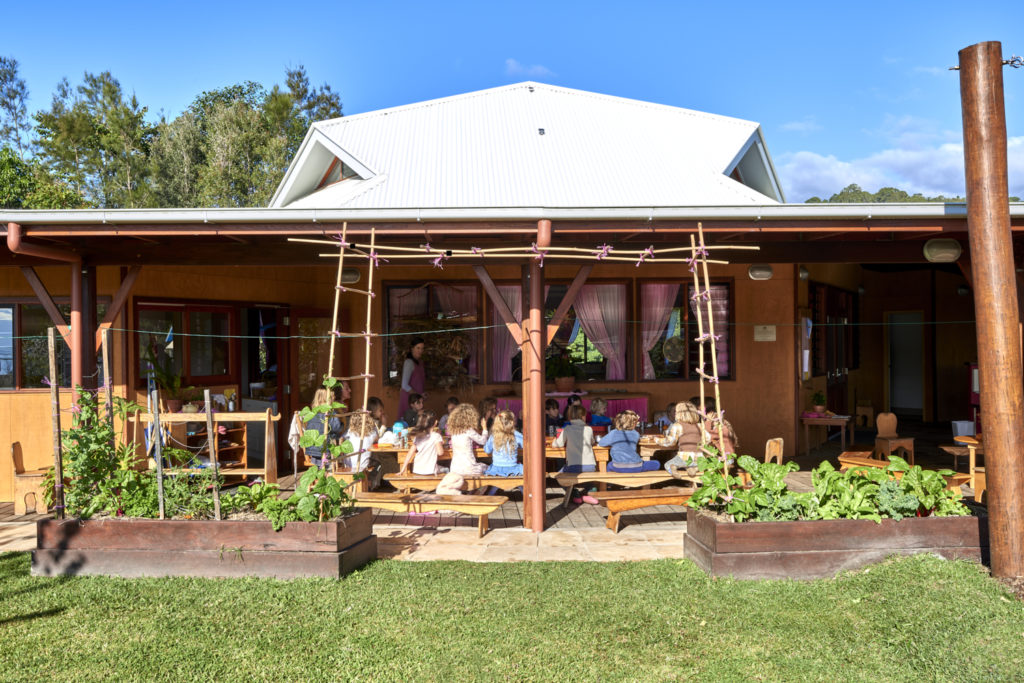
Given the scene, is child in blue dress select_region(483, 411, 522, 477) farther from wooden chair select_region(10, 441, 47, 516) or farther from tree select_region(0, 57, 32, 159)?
tree select_region(0, 57, 32, 159)

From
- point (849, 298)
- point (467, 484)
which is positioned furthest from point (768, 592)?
point (849, 298)

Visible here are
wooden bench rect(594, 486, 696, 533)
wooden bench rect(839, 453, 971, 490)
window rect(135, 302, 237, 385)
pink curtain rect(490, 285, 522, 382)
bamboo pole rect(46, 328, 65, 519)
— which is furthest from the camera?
pink curtain rect(490, 285, 522, 382)

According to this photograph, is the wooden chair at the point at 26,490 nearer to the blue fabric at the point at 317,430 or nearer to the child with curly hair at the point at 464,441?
the blue fabric at the point at 317,430

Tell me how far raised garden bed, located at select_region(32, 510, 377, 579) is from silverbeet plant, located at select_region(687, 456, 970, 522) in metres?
2.68

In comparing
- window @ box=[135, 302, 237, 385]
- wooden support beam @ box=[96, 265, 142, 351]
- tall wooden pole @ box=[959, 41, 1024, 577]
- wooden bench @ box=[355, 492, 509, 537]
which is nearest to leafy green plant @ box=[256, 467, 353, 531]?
wooden bench @ box=[355, 492, 509, 537]

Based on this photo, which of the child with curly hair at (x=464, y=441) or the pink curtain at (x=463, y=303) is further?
the pink curtain at (x=463, y=303)

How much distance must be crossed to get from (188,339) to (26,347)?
165 cm

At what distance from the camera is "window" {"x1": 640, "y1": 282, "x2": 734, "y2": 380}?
10.5 metres

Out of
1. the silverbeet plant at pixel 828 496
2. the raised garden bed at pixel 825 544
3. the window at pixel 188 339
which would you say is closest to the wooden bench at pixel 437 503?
the silverbeet plant at pixel 828 496

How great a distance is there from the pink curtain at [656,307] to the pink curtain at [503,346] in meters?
1.82

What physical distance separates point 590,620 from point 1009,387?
3.07 m

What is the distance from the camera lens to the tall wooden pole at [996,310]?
4.70m

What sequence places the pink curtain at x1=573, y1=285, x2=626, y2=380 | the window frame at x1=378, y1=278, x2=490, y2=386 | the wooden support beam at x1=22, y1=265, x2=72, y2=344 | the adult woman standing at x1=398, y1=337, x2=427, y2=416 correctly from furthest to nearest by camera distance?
the pink curtain at x1=573, y1=285, x2=626, y2=380, the window frame at x1=378, y1=278, x2=490, y2=386, the adult woman standing at x1=398, y1=337, x2=427, y2=416, the wooden support beam at x1=22, y1=265, x2=72, y2=344

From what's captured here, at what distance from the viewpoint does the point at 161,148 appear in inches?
1267
